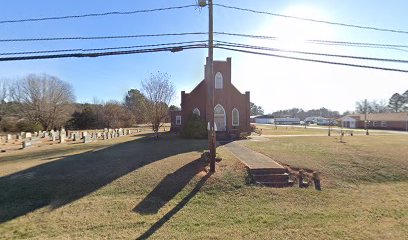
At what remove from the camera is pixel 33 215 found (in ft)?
27.3

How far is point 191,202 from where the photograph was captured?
9258 millimetres

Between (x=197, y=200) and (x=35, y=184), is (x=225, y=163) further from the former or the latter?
(x=35, y=184)

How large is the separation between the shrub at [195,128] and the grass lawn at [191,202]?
11428 millimetres

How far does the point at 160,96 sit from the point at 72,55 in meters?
18.7

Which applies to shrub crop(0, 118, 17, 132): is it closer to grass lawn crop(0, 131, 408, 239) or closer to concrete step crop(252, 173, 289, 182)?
grass lawn crop(0, 131, 408, 239)

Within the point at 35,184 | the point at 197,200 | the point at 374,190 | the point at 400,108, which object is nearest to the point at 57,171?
the point at 35,184

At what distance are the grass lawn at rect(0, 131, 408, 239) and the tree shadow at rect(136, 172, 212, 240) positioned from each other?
0.03 metres

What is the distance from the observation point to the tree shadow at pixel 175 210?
725 centimetres

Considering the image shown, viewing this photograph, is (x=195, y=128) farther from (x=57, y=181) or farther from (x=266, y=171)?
(x=57, y=181)

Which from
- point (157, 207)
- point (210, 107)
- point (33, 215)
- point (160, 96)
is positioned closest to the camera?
point (33, 215)

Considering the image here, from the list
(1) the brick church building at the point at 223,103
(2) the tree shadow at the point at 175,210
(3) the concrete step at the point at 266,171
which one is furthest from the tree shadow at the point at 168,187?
(1) the brick church building at the point at 223,103

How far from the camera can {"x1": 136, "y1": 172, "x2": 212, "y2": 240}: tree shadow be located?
725cm

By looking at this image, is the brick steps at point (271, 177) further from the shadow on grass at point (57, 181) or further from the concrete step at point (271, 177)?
the shadow on grass at point (57, 181)

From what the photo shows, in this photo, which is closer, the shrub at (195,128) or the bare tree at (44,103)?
the shrub at (195,128)
